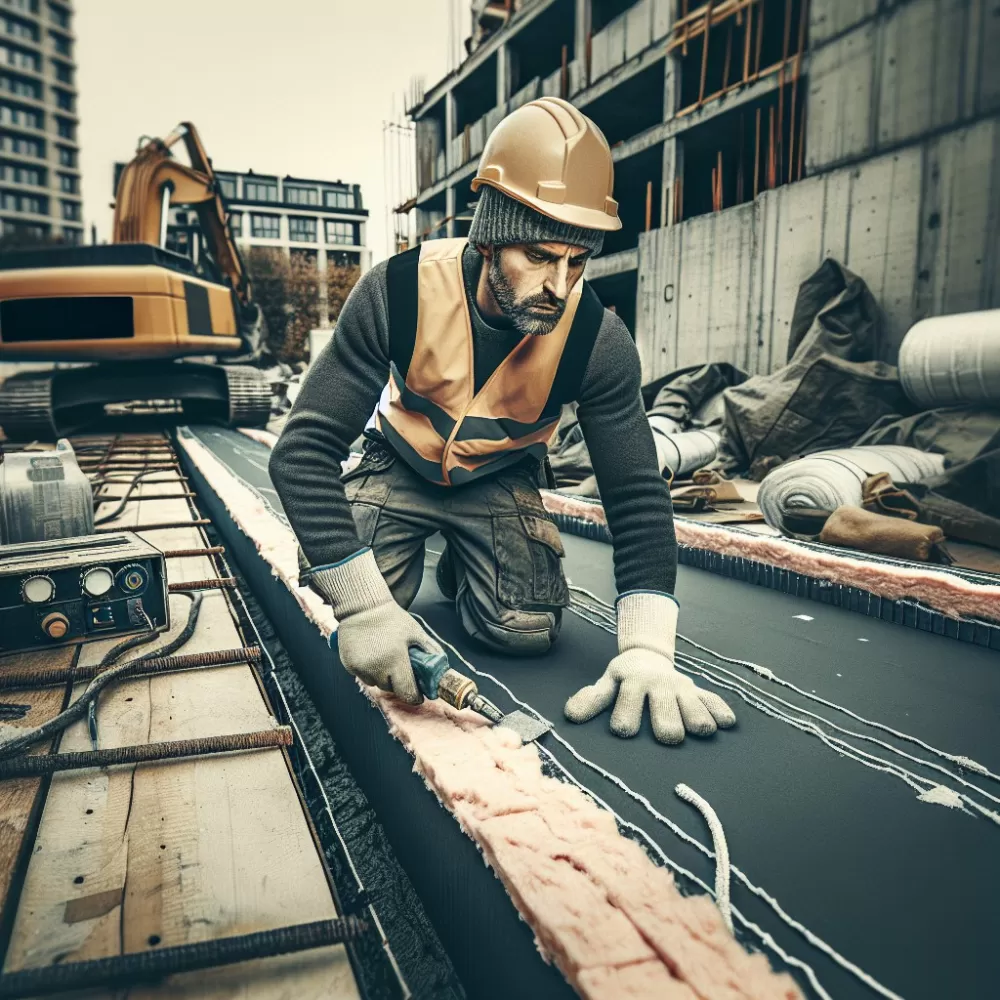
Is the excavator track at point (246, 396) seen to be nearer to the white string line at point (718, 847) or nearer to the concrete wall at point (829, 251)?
the concrete wall at point (829, 251)

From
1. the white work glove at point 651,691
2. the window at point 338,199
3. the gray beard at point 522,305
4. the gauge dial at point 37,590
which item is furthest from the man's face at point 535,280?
the window at point 338,199

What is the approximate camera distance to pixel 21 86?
143 feet

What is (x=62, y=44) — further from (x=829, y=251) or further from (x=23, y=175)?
(x=829, y=251)

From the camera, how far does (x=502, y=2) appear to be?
1486 centimetres

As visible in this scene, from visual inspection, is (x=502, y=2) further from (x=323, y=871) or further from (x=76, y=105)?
(x=76, y=105)

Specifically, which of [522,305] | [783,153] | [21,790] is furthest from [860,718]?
[783,153]

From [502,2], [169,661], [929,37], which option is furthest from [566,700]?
[502,2]

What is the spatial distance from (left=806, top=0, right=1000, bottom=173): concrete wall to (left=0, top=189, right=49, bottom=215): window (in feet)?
161

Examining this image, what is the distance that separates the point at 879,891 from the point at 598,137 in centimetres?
137

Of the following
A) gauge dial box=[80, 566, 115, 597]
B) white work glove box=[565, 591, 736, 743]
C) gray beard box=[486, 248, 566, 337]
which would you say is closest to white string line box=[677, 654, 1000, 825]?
white work glove box=[565, 591, 736, 743]

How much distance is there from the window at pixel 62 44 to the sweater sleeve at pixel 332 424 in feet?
193

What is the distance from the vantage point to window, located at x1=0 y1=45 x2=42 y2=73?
42.8m

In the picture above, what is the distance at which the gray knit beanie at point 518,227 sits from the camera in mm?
1373

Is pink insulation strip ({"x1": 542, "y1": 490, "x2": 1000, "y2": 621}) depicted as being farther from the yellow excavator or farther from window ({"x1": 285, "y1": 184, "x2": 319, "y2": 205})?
window ({"x1": 285, "y1": 184, "x2": 319, "y2": 205})
